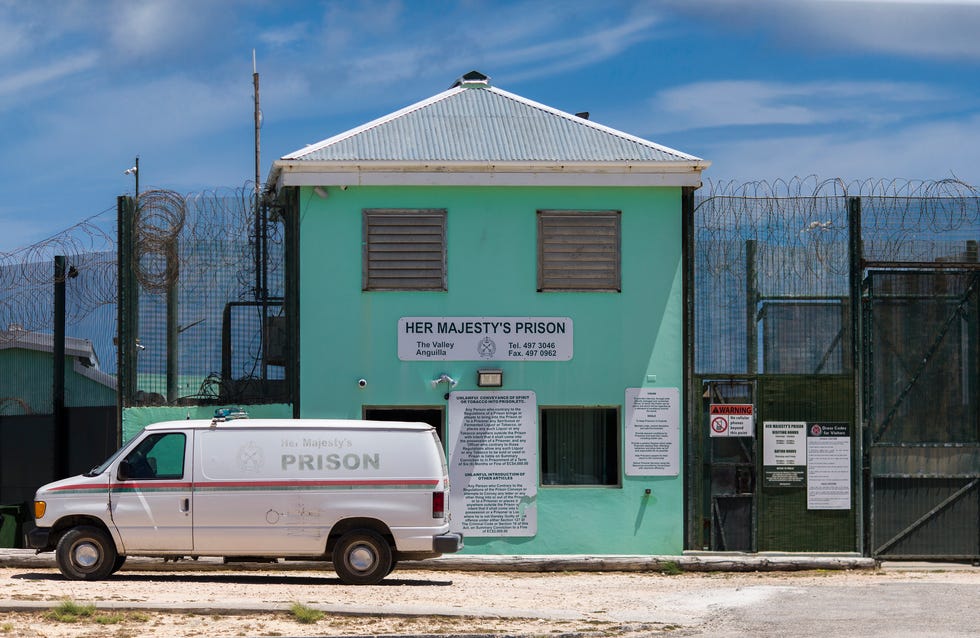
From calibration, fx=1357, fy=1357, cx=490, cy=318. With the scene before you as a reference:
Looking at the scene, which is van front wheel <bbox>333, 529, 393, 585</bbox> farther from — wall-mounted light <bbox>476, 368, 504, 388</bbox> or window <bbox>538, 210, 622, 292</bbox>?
window <bbox>538, 210, 622, 292</bbox>

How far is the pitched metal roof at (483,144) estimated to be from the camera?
60.3 feet

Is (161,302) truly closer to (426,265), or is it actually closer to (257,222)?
(257,222)

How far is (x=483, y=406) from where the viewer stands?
18422mm

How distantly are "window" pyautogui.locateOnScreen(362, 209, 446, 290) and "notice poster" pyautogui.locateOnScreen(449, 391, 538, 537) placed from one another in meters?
1.68

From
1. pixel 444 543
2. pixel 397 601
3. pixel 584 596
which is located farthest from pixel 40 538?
pixel 584 596

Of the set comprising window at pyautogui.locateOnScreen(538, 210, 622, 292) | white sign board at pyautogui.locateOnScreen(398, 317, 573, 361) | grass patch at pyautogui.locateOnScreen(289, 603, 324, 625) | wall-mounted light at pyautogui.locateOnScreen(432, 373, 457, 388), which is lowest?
grass patch at pyautogui.locateOnScreen(289, 603, 324, 625)

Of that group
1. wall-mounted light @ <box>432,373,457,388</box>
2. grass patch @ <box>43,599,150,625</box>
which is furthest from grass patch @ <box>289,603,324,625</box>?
wall-mounted light @ <box>432,373,457,388</box>

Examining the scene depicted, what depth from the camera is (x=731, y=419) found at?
18.6 meters

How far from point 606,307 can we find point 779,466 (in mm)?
3221

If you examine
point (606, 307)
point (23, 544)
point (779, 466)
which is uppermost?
point (606, 307)

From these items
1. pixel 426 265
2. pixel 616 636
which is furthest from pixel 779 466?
pixel 616 636

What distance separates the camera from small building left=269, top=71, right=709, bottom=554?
60.2ft

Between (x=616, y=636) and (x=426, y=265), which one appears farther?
(x=426, y=265)

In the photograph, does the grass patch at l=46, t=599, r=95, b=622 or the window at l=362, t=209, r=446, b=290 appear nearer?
the grass patch at l=46, t=599, r=95, b=622
